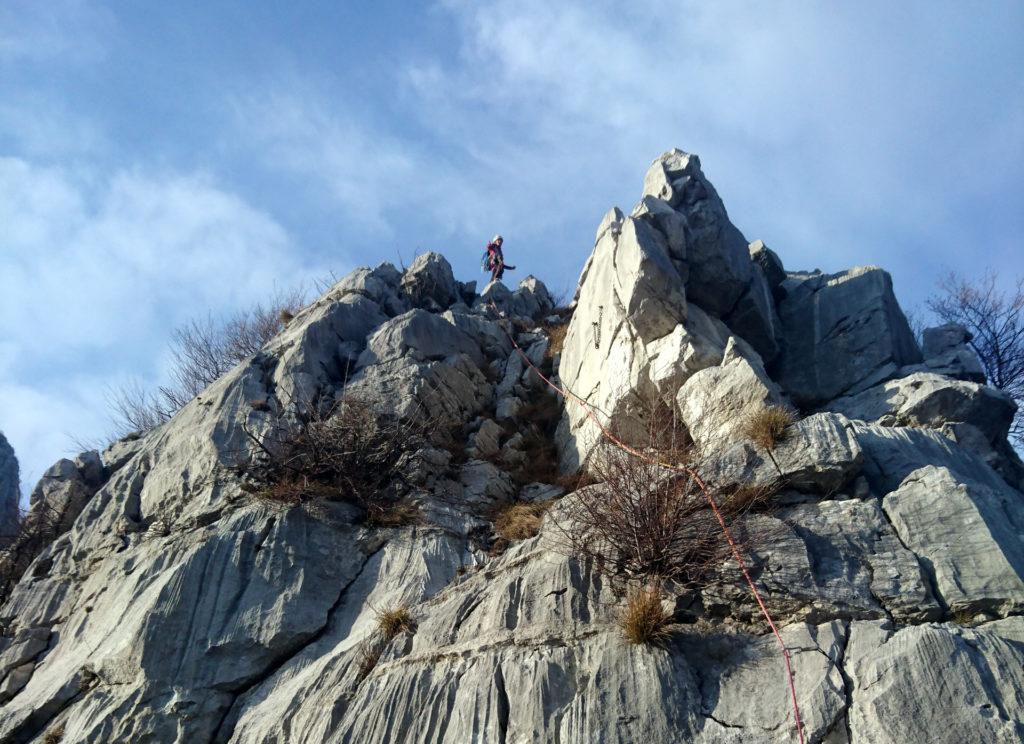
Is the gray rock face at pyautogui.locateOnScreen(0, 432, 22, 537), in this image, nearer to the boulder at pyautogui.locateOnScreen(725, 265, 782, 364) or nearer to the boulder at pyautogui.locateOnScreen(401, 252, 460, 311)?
the boulder at pyautogui.locateOnScreen(401, 252, 460, 311)

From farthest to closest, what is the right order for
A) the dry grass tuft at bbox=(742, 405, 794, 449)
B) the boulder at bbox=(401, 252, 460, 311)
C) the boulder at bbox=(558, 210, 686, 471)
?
1. the boulder at bbox=(401, 252, 460, 311)
2. the boulder at bbox=(558, 210, 686, 471)
3. the dry grass tuft at bbox=(742, 405, 794, 449)

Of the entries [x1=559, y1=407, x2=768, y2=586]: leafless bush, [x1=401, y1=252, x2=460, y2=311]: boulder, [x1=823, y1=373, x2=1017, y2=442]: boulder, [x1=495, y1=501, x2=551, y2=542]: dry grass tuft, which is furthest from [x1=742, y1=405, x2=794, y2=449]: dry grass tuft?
[x1=401, y1=252, x2=460, y2=311]: boulder

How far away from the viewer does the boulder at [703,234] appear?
16109 millimetres

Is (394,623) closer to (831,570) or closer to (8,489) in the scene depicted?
(831,570)

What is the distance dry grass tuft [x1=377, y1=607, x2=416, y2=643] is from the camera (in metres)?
9.93

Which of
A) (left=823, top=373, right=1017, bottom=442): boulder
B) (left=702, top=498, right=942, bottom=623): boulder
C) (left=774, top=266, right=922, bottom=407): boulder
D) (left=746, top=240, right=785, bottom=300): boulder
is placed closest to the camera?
(left=702, top=498, right=942, bottom=623): boulder

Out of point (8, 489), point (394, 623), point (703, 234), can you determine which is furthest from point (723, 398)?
point (8, 489)

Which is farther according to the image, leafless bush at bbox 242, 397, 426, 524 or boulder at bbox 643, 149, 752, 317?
boulder at bbox 643, 149, 752, 317

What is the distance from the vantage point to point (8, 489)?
2645cm

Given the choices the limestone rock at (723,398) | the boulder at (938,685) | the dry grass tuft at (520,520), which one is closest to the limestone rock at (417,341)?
the dry grass tuft at (520,520)

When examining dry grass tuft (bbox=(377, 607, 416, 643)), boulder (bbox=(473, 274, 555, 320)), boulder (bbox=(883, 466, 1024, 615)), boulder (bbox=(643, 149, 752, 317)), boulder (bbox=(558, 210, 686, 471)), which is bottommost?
dry grass tuft (bbox=(377, 607, 416, 643))

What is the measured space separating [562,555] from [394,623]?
225 centimetres

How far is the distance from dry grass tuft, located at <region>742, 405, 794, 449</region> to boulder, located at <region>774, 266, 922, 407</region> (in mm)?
4566

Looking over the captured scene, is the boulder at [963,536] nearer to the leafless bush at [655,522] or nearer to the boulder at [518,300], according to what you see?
the leafless bush at [655,522]
